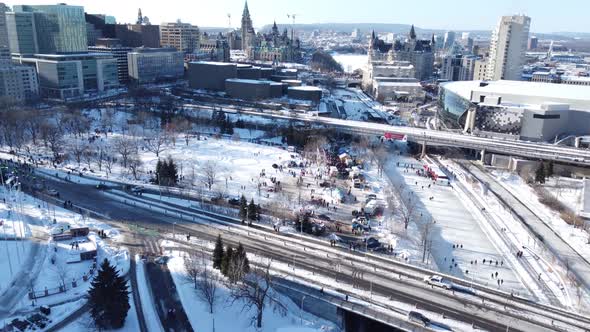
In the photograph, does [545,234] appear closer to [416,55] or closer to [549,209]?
[549,209]

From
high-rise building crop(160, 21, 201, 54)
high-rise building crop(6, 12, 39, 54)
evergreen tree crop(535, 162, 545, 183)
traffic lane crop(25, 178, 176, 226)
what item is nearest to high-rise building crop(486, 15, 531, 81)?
evergreen tree crop(535, 162, 545, 183)

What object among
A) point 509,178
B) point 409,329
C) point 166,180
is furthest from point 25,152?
point 509,178

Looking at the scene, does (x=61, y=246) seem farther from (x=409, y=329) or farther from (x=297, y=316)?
(x=409, y=329)

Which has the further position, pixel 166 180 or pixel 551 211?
pixel 166 180

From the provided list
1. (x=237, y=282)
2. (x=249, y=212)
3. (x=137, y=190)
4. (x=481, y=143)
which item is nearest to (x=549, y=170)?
(x=481, y=143)

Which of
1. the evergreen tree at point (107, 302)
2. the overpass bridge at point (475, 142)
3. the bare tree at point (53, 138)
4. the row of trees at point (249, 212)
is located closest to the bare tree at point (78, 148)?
the bare tree at point (53, 138)
